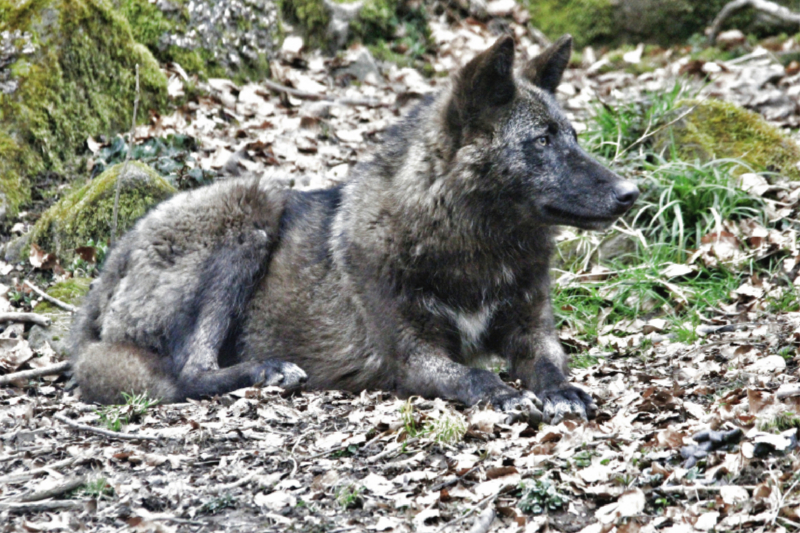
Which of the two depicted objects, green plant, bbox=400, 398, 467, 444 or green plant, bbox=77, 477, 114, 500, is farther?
green plant, bbox=400, 398, 467, 444

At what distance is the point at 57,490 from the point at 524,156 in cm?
305

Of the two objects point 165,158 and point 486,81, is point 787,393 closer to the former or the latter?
point 486,81

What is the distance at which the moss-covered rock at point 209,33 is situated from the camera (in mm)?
9102

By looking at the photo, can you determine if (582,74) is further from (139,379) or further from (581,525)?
(581,525)

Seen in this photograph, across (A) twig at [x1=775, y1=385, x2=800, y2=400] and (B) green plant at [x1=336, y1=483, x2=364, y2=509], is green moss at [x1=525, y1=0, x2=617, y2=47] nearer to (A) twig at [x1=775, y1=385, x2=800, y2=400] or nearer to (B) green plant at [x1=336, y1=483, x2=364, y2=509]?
(A) twig at [x1=775, y1=385, x2=800, y2=400]

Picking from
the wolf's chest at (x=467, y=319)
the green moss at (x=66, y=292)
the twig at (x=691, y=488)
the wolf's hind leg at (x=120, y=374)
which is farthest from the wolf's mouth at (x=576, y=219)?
the green moss at (x=66, y=292)

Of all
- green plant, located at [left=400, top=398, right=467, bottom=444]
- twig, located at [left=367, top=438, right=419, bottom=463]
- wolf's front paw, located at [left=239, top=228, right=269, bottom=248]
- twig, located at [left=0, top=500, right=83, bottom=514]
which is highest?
wolf's front paw, located at [left=239, top=228, right=269, bottom=248]

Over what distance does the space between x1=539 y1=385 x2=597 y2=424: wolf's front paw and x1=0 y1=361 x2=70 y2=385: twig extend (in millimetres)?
3459

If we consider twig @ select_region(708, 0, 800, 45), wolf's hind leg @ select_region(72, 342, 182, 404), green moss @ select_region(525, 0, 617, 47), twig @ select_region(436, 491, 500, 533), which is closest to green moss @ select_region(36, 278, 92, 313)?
wolf's hind leg @ select_region(72, 342, 182, 404)

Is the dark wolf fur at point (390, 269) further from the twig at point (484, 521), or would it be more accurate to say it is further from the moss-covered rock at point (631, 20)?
the moss-covered rock at point (631, 20)

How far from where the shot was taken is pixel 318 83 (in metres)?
10.4

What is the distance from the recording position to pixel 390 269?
513 cm

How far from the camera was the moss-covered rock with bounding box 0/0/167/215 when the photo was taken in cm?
786

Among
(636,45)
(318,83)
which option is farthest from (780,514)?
Answer: (636,45)
